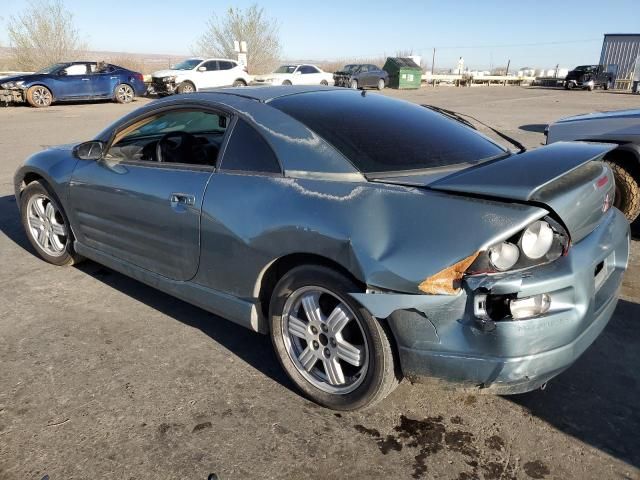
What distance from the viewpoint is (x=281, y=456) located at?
88.4 inches

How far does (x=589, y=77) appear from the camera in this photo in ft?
119

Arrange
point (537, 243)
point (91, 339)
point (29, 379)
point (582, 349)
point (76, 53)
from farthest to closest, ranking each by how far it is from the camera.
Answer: point (76, 53) → point (91, 339) → point (29, 379) → point (582, 349) → point (537, 243)

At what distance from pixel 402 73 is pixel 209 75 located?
16262 millimetres

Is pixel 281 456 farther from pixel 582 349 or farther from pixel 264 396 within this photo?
pixel 582 349

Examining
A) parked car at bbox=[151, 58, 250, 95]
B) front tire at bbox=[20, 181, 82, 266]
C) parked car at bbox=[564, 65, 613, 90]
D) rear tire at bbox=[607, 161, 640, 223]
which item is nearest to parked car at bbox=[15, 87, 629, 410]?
front tire at bbox=[20, 181, 82, 266]

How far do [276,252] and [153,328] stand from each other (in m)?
1.34

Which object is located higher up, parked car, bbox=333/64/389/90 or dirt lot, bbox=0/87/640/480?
parked car, bbox=333/64/389/90

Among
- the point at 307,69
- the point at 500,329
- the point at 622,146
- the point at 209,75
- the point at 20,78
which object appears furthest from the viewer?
the point at 307,69

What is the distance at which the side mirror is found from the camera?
11.9 ft

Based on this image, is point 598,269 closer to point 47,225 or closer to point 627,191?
point 627,191

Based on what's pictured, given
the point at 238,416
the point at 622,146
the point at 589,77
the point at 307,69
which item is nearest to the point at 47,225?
the point at 238,416

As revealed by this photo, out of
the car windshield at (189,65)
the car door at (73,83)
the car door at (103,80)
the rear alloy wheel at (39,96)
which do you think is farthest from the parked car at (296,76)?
the rear alloy wheel at (39,96)

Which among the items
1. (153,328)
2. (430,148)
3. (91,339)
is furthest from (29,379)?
(430,148)

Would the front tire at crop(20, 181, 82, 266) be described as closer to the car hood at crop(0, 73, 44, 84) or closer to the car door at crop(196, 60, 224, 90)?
the car hood at crop(0, 73, 44, 84)
